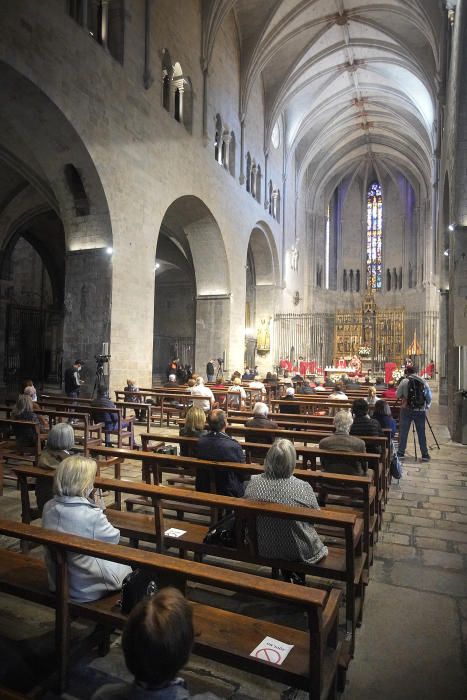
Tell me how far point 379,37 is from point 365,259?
15184mm

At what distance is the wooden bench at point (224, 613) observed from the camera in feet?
5.49

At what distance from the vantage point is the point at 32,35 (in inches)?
328

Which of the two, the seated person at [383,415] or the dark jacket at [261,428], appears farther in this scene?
the seated person at [383,415]

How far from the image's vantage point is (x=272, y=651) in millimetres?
1830

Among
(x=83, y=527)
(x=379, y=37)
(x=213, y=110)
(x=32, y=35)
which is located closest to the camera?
(x=83, y=527)

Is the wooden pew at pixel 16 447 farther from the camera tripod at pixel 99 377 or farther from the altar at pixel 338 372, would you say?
the altar at pixel 338 372

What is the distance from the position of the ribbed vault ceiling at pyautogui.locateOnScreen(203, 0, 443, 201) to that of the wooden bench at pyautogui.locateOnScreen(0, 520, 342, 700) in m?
15.9

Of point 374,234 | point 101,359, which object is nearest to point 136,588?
point 101,359

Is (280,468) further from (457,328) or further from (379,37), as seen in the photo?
(379,37)

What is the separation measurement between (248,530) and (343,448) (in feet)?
5.54

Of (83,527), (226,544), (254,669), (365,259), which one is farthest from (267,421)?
(365,259)

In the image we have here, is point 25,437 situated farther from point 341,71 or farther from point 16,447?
point 341,71

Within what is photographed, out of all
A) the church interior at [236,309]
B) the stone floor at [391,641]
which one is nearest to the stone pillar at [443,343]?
the church interior at [236,309]

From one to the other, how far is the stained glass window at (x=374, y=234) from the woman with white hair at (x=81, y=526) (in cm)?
3209
